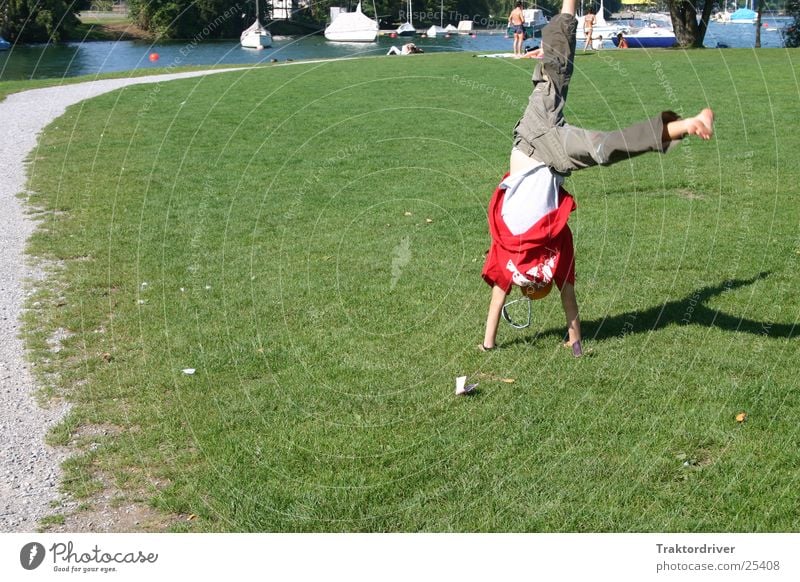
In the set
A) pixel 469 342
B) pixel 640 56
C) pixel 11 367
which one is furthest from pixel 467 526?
pixel 640 56

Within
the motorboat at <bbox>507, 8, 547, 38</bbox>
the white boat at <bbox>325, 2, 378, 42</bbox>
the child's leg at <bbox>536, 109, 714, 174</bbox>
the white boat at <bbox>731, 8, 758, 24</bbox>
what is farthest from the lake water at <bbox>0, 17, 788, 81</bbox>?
the child's leg at <bbox>536, 109, 714, 174</bbox>

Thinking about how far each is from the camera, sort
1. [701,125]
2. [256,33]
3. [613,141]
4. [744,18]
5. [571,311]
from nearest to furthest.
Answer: [701,125] → [613,141] → [571,311] → [256,33] → [744,18]

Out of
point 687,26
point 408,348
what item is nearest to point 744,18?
point 408,348

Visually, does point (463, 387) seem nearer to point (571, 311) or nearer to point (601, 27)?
point (571, 311)

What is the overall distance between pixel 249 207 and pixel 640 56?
2494cm

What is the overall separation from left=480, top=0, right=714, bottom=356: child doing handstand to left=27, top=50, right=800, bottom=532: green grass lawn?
0.66 m

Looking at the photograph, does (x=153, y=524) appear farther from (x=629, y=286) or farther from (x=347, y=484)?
(x=629, y=286)

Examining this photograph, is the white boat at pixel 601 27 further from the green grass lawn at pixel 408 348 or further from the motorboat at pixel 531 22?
the green grass lawn at pixel 408 348

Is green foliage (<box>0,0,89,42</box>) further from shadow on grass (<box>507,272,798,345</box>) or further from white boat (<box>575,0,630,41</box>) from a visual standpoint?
white boat (<box>575,0,630,41</box>)

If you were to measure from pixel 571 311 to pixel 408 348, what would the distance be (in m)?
1.43
